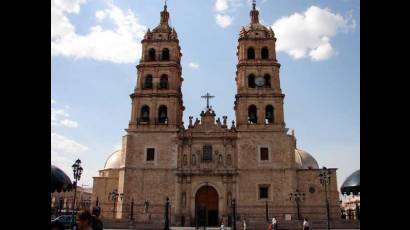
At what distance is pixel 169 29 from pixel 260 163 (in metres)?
16.2

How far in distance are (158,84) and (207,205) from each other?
12130 mm

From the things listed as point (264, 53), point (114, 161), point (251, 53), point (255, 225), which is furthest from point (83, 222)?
point (114, 161)

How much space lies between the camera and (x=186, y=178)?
115 feet

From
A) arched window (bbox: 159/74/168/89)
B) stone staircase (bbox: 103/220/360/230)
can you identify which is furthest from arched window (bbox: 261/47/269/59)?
stone staircase (bbox: 103/220/360/230)

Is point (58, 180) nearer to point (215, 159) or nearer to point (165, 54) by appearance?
point (215, 159)

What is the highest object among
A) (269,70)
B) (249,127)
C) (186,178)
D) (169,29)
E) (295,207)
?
(169,29)

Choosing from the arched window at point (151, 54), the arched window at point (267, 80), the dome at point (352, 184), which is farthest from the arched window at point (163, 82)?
the dome at point (352, 184)

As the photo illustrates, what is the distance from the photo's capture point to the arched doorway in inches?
1351

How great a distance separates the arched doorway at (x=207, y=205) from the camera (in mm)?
34312

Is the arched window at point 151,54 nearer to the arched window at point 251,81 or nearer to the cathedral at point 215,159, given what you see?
the cathedral at point 215,159

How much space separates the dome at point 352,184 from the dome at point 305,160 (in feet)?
120
